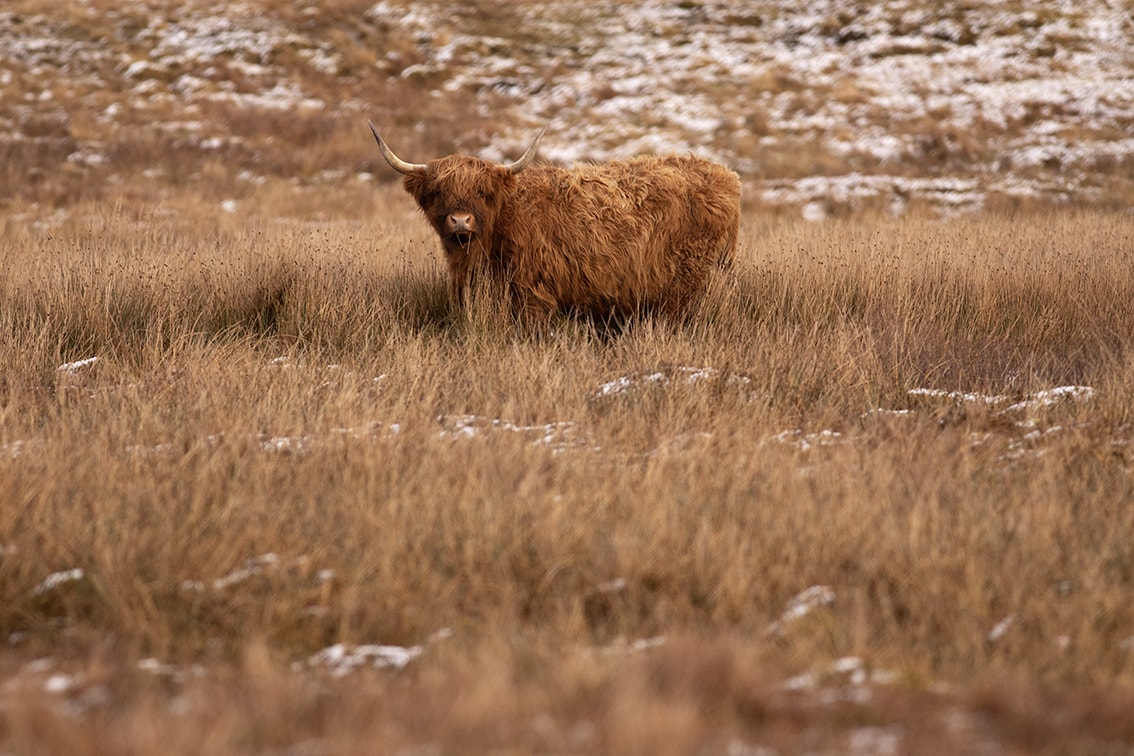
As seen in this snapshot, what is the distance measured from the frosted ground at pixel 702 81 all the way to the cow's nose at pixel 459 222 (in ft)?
27.4

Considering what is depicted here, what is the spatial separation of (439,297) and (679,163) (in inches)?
77.2

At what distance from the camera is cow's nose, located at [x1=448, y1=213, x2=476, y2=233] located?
627 cm


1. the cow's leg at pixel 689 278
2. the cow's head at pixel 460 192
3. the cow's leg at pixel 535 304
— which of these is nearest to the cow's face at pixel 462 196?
the cow's head at pixel 460 192

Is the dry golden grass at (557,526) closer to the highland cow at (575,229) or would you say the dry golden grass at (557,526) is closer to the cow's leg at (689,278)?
the cow's leg at (689,278)

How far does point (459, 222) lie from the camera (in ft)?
20.6

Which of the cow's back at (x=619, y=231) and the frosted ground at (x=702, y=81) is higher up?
the cow's back at (x=619, y=231)

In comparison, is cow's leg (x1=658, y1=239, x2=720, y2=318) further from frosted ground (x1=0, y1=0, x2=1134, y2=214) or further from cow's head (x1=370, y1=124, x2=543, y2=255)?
frosted ground (x1=0, y1=0, x2=1134, y2=214)

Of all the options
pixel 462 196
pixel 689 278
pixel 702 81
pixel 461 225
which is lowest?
pixel 702 81

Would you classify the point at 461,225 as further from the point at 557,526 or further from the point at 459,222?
the point at 557,526

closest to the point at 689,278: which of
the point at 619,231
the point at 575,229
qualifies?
the point at 619,231

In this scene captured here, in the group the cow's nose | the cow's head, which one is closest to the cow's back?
the cow's head

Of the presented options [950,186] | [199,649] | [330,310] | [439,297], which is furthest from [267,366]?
[950,186]

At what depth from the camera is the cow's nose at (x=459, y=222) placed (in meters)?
6.27

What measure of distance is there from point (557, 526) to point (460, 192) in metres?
3.38
